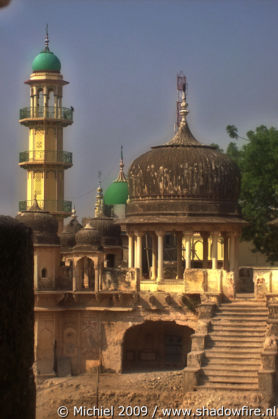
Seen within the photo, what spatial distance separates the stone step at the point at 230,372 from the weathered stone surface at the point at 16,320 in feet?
58.2

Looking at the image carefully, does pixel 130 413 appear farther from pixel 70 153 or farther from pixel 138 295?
pixel 70 153

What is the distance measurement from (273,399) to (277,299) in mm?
4113

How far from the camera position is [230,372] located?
70.2 feet

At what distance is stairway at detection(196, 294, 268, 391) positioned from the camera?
21156 millimetres

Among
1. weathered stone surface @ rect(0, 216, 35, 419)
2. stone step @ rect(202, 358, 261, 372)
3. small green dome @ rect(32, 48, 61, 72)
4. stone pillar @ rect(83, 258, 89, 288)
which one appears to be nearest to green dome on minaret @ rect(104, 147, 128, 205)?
small green dome @ rect(32, 48, 61, 72)

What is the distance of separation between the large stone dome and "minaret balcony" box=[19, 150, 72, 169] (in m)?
11.2

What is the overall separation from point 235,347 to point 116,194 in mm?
18543

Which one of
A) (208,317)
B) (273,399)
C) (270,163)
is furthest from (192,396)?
(270,163)

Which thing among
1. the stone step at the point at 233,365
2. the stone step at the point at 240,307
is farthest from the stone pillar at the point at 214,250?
the stone step at the point at 233,365

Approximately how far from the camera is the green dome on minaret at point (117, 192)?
131ft

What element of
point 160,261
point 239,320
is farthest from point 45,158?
point 239,320

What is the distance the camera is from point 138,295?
26.5m

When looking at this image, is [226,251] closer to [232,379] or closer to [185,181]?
[185,181]

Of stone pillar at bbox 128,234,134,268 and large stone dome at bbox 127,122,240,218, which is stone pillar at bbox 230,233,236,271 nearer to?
large stone dome at bbox 127,122,240,218
